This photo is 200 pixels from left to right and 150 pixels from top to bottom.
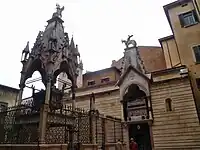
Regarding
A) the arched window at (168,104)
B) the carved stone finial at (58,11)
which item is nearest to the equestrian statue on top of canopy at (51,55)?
the carved stone finial at (58,11)

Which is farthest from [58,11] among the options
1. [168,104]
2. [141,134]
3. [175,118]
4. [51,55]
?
[141,134]

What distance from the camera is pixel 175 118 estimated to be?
17.3m

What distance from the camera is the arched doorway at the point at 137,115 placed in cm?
1931

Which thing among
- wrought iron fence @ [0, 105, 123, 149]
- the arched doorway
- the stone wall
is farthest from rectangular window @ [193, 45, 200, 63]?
wrought iron fence @ [0, 105, 123, 149]

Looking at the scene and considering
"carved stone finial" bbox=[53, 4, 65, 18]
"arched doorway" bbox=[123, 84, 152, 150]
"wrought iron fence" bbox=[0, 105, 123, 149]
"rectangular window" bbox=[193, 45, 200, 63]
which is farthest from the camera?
"arched doorway" bbox=[123, 84, 152, 150]

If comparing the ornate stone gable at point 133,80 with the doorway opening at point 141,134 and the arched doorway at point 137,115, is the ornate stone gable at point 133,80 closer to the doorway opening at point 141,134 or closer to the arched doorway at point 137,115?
the arched doorway at point 137,115

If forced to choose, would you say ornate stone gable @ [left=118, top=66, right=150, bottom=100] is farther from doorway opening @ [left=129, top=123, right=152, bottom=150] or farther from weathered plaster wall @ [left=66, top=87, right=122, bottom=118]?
doorway opening @ [left=129, top=123, right=152, bottom=150]

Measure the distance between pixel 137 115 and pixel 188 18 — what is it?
11795 millimetres

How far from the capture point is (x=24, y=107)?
10.6m

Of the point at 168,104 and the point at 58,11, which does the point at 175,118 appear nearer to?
the point at 168,104

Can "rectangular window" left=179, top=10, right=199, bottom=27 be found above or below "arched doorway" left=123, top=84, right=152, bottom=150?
above

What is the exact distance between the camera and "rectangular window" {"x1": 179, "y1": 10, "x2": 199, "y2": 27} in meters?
19.6

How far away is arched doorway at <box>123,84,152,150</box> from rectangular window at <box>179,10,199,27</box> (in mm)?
8590

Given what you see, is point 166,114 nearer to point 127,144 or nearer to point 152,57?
point 127,144
